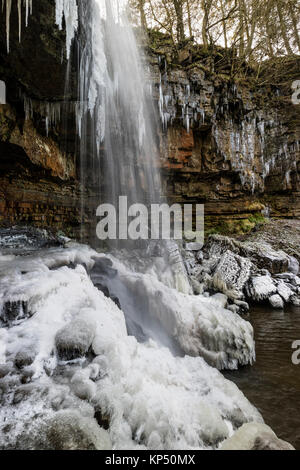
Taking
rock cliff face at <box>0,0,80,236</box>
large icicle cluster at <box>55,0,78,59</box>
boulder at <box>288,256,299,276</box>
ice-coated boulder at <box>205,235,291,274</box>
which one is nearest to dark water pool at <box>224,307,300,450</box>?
ice-coated boulder at <box>205,235,291,274</box>

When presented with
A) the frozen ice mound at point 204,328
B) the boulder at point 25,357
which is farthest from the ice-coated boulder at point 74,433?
the frozen ice mound at point 204,328

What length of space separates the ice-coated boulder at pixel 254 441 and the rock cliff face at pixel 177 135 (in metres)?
6.75

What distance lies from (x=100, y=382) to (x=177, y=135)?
9105mm

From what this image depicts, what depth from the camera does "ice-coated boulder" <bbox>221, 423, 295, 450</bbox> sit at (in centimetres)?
132

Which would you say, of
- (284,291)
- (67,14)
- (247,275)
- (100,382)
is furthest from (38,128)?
(284,291)

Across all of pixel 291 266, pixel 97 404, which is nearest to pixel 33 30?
pixel 97 404

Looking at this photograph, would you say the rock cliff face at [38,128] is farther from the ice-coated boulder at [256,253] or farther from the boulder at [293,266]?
the boulder at [293,266]

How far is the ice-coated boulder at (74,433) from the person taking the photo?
131 cm

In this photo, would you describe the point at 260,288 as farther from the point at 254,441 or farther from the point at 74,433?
the point at 74,433

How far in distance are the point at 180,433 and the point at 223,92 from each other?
11.0 m

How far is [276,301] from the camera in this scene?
18.1 ft

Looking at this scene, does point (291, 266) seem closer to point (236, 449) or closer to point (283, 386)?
point (283, 386)

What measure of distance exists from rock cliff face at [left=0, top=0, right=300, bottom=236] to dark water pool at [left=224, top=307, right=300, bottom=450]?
6818 mm

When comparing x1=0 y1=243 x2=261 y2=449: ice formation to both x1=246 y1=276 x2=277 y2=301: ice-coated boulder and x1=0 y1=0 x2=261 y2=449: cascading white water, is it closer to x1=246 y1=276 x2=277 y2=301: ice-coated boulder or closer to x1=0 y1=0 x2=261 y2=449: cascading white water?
x1=0 y1=0 x2=261 y2=449: cascading white water
